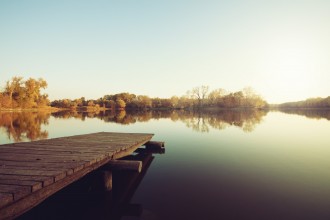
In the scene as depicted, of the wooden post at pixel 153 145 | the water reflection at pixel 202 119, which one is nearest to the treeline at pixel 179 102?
the water reflection at pixel 202 119

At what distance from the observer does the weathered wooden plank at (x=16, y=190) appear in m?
3.49

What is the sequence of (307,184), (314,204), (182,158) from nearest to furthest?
1. (314,204)
2. (307,184)
3. (182,158)

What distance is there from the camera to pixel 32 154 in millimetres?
6617

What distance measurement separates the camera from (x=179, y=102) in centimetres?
15888

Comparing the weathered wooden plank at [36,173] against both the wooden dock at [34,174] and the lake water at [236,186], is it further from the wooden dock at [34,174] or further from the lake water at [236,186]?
the lake water at [236,186]

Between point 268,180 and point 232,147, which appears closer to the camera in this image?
point 268,180

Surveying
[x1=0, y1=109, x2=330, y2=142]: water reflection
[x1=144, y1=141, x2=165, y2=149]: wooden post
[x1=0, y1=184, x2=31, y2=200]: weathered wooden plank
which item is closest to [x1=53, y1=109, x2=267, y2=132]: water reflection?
[x1=0, y1=109, x2=330, y2=142]: water reflection

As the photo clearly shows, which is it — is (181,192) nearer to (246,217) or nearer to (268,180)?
(246,217)

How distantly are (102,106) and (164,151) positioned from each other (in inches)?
5334

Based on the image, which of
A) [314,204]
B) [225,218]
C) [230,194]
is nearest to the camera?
[225,218]

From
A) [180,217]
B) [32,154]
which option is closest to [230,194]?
[180,217]

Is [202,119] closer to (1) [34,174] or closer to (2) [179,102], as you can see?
(1) [34,174]

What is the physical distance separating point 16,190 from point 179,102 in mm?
156080

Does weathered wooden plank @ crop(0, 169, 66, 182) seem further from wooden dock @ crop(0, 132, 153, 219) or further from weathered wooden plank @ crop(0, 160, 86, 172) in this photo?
weathered wooden plank @ crop(0, 160, 86, 172)
